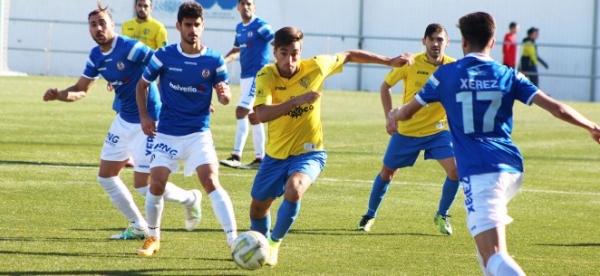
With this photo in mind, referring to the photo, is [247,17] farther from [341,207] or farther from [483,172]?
[483,172]

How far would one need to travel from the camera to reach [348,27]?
3900 cm

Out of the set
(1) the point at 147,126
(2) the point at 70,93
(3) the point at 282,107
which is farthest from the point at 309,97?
(2) the point at 70,93

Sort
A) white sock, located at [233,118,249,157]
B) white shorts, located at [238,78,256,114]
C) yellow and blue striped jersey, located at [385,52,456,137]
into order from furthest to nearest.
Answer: white shorts, located at [238,78,256,114] < white sock, located at [233,118,249,157] < yellow and blue striped jersey, located at [385,52,456,137]

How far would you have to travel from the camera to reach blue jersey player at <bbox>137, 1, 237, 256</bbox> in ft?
28.3

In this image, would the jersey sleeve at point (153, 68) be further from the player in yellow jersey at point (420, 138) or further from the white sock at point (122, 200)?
the player in yellow jersey at point (420, 138)

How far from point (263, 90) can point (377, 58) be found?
1.03 meters

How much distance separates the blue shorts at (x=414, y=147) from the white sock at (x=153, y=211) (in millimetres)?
2691

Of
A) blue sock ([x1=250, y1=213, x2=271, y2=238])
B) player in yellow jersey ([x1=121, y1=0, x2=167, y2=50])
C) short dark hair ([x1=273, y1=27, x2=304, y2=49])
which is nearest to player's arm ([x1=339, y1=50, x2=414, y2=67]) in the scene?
short dark hair ([x1=273, y1=27, x2=304, y2=49])

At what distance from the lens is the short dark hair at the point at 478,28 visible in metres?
6.50

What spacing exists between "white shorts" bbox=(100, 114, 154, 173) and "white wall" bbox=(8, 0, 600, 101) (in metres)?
27.5

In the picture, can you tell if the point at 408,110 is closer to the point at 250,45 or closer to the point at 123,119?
the point at 123,119

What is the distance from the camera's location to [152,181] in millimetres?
8680

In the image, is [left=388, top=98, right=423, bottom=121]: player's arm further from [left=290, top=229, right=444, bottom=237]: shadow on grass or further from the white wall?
the white wall

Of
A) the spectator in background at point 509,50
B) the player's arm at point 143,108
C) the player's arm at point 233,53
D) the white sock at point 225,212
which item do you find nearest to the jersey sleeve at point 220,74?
the player's arm at point 143,108
